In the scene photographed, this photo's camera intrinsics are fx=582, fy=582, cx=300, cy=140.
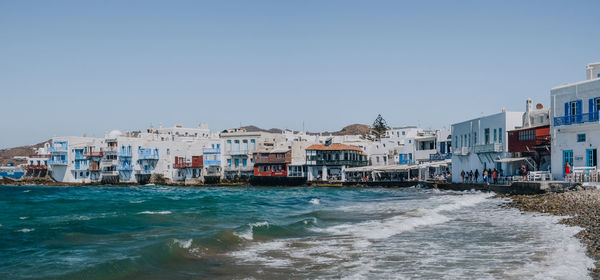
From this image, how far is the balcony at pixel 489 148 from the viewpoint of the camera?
4075 centimetres

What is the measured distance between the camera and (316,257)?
14.6 meters

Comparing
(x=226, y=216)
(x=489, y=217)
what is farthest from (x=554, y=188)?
(x=226, y=216)

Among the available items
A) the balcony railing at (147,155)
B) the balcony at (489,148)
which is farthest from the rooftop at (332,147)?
the balcony at (489,148)

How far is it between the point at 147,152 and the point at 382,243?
2869 inches

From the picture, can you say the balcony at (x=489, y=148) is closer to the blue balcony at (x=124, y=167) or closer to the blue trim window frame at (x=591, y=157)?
the blue trim window frame at (x=591, y=157)

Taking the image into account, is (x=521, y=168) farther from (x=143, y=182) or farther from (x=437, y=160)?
(x=143, y=182)

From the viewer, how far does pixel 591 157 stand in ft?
99.3

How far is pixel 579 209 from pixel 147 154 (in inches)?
2822

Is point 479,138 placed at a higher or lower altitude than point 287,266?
higher

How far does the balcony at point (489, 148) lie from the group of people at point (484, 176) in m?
1.40

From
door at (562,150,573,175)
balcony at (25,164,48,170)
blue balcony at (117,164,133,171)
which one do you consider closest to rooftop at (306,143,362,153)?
blue balcony at (117,164,133,171)

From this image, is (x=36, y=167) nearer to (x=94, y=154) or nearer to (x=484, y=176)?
(x=94, y=154)

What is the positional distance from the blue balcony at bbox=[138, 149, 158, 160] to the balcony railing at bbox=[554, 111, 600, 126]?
6362cm

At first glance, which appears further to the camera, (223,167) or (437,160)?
(223,167)
